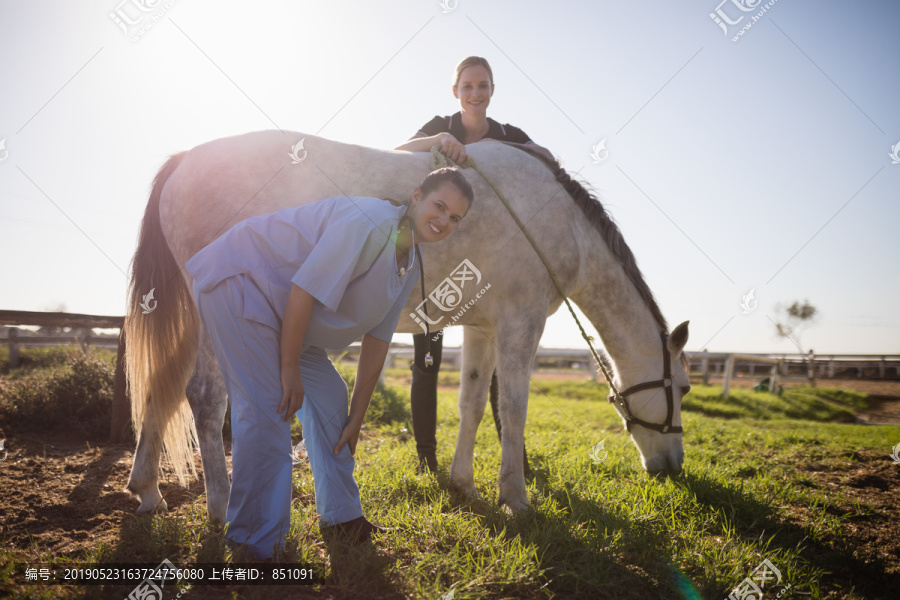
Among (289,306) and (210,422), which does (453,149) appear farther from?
(210,422)

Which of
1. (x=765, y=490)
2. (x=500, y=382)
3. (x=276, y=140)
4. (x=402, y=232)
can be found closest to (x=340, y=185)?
(x=276, y=140)

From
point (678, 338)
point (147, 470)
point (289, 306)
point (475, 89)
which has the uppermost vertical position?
point (475, 89)

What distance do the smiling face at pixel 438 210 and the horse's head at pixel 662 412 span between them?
7.51 ft

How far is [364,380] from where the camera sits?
7.35ft

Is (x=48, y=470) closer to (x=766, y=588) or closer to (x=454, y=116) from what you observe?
(x=454, y=116)

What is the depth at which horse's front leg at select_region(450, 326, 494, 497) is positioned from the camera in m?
3.21

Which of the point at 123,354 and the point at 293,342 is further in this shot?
the point at 123,354

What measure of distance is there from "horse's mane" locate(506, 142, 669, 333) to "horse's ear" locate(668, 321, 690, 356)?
0.26m

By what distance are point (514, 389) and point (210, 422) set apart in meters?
1.71

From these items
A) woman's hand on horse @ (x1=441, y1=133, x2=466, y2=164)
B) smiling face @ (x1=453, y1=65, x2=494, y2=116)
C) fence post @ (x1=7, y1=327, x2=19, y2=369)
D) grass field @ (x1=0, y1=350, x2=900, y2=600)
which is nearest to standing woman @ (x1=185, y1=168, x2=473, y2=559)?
grass field @ (x1=0, y1=350, x2=900, y2=600)

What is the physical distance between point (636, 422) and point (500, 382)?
4.39 feet

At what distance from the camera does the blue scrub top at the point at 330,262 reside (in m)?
1.94

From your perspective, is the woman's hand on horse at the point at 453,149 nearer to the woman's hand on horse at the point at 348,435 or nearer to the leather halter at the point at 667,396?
the woman's hand on horse at the point at 348,435

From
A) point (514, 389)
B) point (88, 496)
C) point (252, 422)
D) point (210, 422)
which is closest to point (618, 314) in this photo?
point (514, 389)
